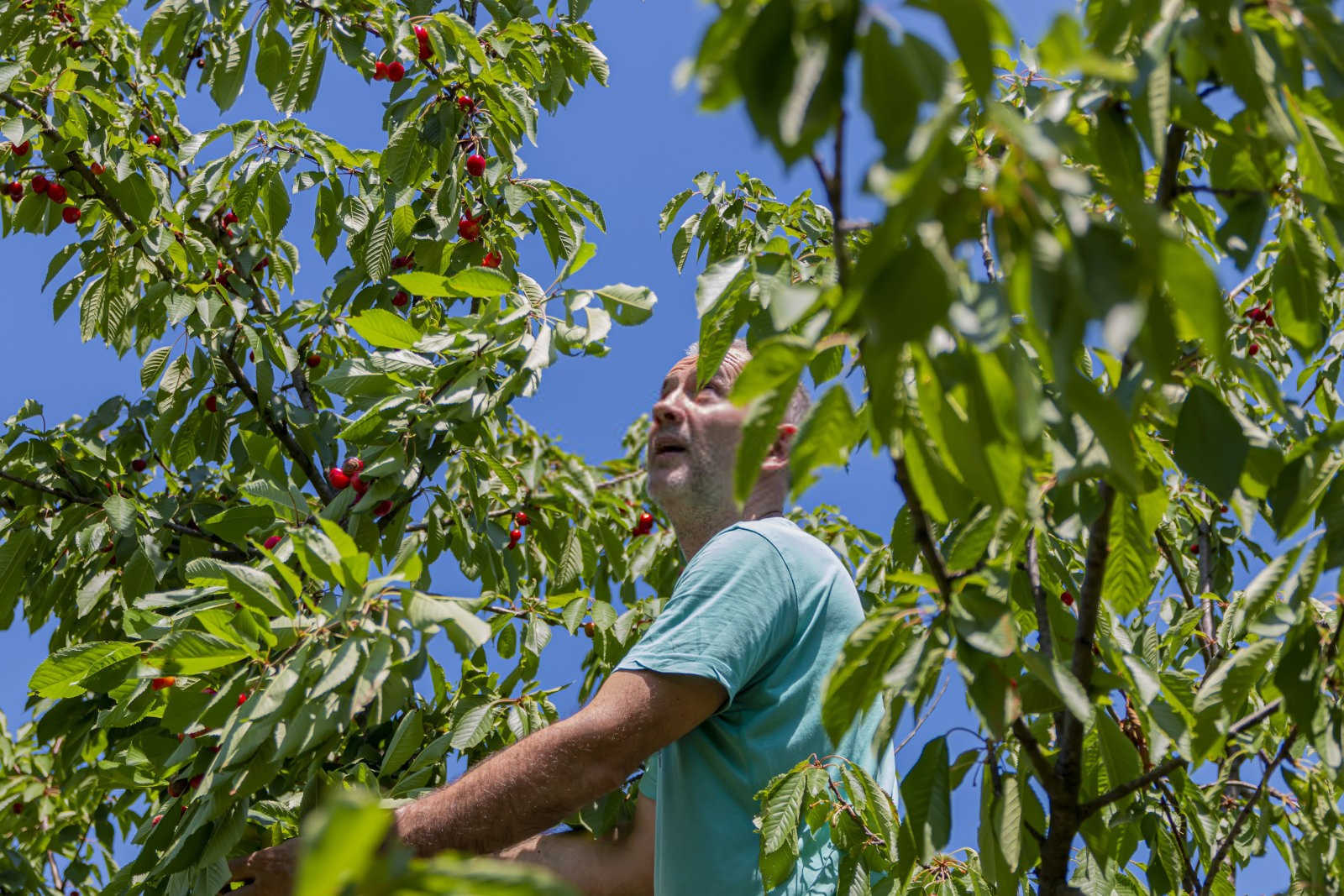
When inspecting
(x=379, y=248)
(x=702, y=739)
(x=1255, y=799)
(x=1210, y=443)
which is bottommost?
(x=1255, y=799)

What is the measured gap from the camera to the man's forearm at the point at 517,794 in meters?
1.85

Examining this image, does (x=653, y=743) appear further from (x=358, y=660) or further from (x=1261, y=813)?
(x=1261, y=813)

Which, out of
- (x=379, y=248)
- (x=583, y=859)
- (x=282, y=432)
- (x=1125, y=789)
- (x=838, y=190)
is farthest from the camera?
(x=282, y=432)

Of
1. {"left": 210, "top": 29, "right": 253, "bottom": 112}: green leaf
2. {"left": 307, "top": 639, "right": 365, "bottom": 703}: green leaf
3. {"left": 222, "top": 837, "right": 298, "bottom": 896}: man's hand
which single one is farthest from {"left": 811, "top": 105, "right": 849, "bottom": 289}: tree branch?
{"left": 210, "top": 29, "right": 253, "bottom": 112}: green leaf

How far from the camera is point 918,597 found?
3.98 feet

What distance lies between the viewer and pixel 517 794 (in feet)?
6.08

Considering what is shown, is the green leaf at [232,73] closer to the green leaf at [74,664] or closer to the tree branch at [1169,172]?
the green leaf at [74,664]

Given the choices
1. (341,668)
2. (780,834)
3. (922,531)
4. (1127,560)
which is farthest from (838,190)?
(780,834)

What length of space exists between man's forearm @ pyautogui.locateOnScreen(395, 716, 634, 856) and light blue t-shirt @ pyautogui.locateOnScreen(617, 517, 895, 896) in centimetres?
15

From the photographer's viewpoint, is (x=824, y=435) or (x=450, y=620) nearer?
(x=824, y=435)

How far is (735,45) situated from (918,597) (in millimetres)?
564

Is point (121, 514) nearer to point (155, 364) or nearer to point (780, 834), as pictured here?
point (155, 364)

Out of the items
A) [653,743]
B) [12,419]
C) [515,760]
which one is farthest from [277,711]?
[12,419]

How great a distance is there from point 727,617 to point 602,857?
0.82 metres
